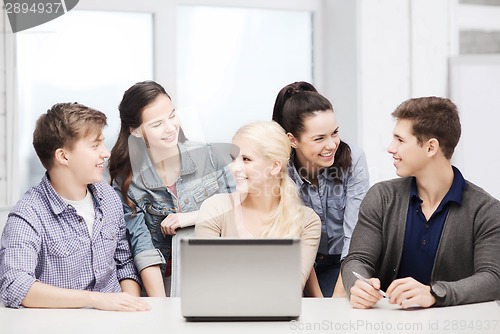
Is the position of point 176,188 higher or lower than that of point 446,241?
higher

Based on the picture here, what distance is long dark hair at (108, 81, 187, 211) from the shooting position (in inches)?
100

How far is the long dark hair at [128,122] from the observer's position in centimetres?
255

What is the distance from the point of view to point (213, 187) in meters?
2.56

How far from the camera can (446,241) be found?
7.08 feet

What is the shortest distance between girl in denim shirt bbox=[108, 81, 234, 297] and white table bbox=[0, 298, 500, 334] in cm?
65

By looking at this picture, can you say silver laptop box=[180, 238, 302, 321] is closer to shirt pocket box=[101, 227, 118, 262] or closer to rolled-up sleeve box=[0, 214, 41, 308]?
rolled-up sleeve box=[0, 214, 41, 308]

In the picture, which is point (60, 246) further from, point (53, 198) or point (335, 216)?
point (335, 216)

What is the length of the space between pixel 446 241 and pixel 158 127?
984 millimetres

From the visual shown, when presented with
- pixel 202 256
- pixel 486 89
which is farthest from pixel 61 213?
pixel 486 89

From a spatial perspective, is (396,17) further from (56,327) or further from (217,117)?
(56,327)

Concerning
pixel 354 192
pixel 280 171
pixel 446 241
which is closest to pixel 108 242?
pixel 280 171

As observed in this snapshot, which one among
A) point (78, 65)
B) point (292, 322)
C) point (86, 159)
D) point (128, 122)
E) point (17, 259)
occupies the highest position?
point (78, 65)

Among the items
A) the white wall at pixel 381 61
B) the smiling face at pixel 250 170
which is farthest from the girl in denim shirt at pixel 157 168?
the white wall at pixel 381 61

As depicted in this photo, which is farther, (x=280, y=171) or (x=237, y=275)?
(x=280, y=171)
